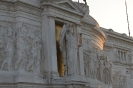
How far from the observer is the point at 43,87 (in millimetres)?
16547

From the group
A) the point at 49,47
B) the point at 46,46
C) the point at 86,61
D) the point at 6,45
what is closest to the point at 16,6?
the point at 6,45

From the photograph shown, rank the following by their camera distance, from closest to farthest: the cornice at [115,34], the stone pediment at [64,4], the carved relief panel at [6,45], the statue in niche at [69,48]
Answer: the carved relief panel at [6,45], the stone pediment at [64,4], the statue in niche at [69,48], the cornice at [115,34]

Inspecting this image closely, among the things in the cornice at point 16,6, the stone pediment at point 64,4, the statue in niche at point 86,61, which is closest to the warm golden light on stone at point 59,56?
the stone pediment at point 64,4

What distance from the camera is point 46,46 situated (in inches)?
685

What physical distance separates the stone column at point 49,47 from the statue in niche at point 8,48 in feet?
7.14

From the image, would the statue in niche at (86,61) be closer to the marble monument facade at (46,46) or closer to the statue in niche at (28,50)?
the marble monument facade at (46,46)

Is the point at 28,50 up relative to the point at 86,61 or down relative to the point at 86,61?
up

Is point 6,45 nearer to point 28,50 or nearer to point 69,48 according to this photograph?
point 28,50

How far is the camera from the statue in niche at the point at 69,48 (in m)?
17.9

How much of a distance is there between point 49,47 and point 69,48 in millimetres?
1503

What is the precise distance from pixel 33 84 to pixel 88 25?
23.9ft

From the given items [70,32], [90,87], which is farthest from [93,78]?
[70,32]

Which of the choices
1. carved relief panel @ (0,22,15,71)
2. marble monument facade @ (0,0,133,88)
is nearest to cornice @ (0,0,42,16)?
marble monument facade @ (0,0,133,88)

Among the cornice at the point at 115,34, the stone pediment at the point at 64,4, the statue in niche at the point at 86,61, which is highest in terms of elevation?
the stone pediment at the point at 64,4
